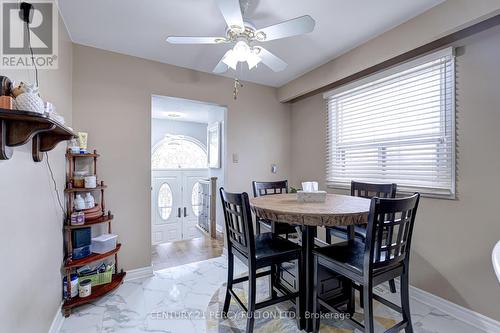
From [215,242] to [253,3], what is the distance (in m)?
3.23

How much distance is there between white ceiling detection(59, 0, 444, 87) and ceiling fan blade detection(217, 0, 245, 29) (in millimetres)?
292

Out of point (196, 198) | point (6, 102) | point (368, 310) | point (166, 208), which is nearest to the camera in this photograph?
point (6, 102)

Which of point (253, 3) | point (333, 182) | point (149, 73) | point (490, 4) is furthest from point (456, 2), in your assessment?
point (149, 73)

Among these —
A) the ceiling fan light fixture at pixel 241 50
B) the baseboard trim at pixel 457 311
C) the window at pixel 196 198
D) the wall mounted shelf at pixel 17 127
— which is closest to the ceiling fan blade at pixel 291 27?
the ceiling fan light fixture at pixel 241 50

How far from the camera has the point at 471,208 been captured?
69.8 inches

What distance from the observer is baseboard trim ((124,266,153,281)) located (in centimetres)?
248

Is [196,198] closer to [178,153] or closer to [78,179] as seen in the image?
[178,153]

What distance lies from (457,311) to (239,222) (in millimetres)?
1844

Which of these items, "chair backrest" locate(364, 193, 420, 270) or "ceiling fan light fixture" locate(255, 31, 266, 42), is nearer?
"chair backrest" locate(364, 193, 420, 270)

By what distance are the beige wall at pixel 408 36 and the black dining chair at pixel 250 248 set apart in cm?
184

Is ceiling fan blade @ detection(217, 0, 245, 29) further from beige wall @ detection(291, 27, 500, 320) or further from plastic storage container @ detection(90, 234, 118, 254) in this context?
plastic storage container @ detection(90, 234, 118, 254)

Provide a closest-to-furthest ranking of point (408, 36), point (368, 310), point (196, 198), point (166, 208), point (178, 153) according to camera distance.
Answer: point (368, 310)
point (408, 36)
point (166, 208)
point (196, 198)
point (178, 153)

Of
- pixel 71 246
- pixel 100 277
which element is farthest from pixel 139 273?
pixel 71 246

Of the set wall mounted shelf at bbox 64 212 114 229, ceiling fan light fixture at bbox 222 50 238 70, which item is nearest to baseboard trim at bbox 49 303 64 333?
wall mounted shelf at bbox 64 212 114 229
